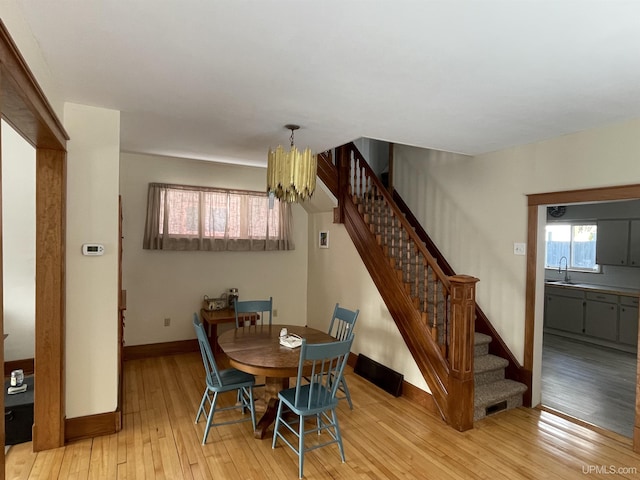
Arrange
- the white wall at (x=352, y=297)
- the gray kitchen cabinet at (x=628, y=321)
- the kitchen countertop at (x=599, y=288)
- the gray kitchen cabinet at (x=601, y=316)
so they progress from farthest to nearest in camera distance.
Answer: the gray kitchen cabinet at (x=601, y=316) < the kitchen countertop at (x=599, y=288) < the gray kitchen cabinet at (x=628, y=321) < the white wall at (x=352, y=297)

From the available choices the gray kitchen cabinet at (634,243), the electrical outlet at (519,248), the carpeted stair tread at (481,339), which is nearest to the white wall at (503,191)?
the electrical outlet at (519,248)

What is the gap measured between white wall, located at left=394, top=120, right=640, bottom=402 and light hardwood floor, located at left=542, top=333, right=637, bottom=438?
51 cm

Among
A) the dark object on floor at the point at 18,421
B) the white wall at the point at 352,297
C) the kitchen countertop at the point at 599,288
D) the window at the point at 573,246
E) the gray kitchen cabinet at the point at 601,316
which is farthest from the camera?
the window at the point at 573,246

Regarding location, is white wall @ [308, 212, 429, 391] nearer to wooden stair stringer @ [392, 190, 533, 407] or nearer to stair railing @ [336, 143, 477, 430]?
stair railing @ [336, 143, 477, 430]

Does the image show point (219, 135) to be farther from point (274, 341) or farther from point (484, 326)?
point (484, 326)

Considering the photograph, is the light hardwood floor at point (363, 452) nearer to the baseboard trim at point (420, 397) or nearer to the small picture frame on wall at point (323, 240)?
the baseboard trim at point (420, 397)

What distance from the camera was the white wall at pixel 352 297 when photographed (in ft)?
13.0

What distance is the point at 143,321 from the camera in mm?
4824

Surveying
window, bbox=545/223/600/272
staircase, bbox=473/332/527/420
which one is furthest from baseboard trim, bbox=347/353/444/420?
window, bbox=545/223/600/272

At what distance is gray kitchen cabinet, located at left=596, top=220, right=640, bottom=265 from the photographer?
221 inches

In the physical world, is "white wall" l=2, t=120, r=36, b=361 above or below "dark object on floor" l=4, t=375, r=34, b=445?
above

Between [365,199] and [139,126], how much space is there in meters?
2.75

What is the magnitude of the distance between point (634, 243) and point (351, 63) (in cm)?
584

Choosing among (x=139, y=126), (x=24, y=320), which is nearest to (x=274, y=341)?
(x=139, y=126)
